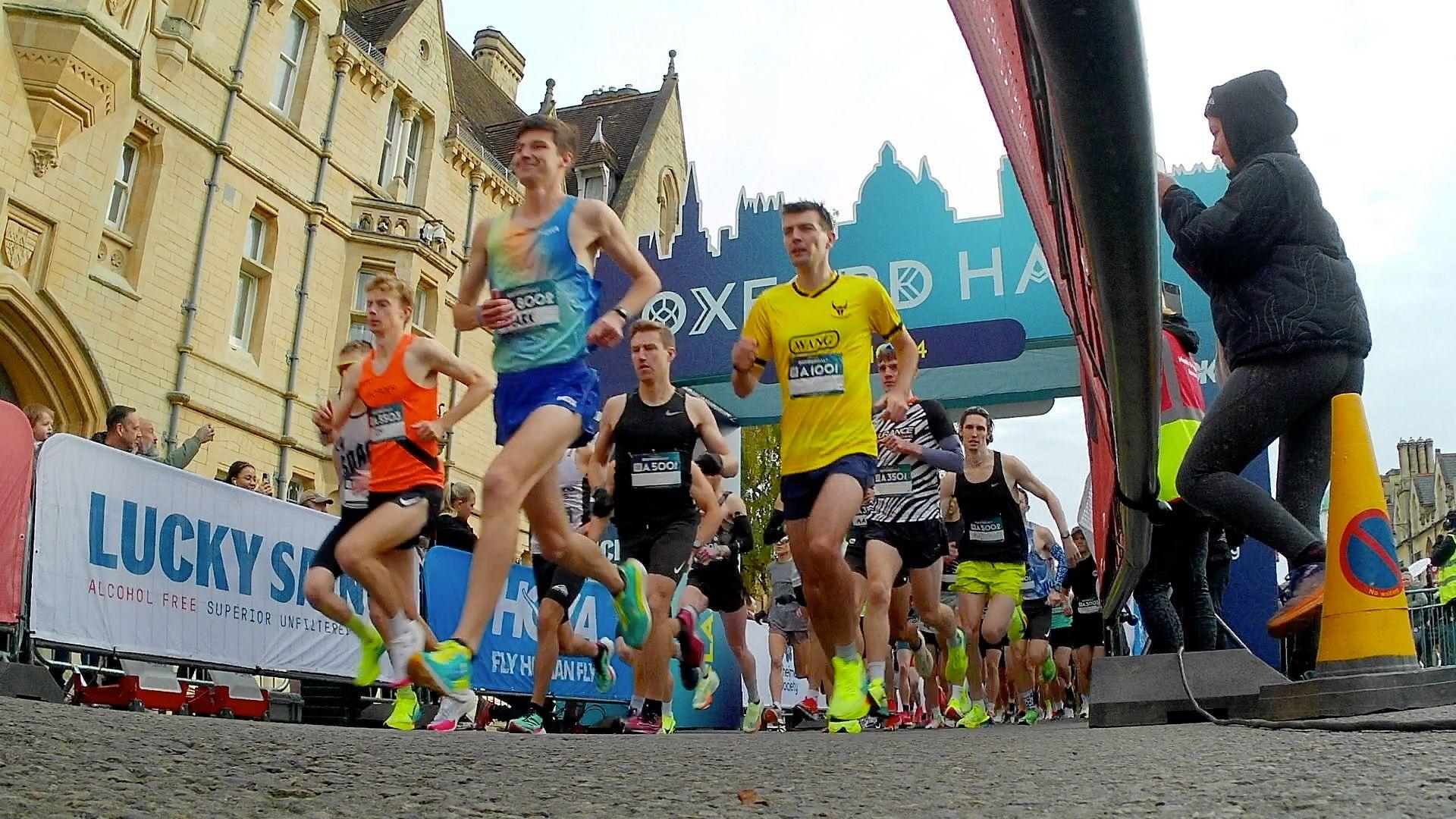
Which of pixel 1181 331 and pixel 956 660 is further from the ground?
pixel 1181 331

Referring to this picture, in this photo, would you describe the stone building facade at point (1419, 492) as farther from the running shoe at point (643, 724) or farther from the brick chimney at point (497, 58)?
the running shoe at point (643, 724)

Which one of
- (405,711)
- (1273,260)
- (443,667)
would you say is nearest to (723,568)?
(405,711)

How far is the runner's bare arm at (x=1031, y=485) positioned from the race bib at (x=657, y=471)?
3.16m

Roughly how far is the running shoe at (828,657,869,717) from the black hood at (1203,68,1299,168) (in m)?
2.54

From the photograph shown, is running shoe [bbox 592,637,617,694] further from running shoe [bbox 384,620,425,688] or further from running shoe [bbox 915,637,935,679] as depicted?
running shoe [bbox 915,637,935,679]

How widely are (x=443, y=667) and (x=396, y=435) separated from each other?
2.18 metres

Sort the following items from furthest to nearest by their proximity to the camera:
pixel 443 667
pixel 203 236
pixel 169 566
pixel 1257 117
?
pixel 203 236, pixel 169 566, pixel 1257 117, pixel 443 667

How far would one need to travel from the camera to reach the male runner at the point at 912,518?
736 cm

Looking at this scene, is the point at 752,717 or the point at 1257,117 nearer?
the point at 1257,117

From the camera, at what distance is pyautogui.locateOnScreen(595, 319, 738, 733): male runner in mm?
7027

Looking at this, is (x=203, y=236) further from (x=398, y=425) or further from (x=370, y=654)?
(x=370, y=654)

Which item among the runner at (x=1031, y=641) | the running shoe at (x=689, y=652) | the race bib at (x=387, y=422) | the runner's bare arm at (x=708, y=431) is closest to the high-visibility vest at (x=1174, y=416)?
the runner's bare arm at (x=708, y=431)

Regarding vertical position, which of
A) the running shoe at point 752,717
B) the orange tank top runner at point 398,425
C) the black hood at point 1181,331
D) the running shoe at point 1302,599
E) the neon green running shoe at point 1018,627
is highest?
the black hood at point 1181,331

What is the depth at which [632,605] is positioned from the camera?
541cm
